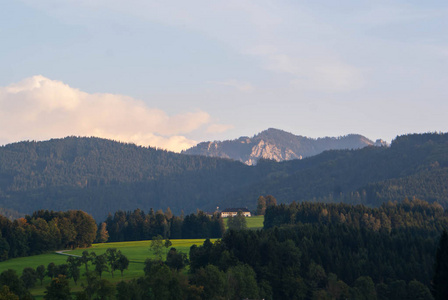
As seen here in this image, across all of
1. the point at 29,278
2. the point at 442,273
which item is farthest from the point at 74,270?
the point at 442,273

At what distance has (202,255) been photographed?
153 metres

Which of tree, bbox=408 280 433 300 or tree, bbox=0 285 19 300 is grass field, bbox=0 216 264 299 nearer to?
tree, bbox=0 285 19 300

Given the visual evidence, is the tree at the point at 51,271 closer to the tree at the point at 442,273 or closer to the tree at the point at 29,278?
the tree at the point at 29,278

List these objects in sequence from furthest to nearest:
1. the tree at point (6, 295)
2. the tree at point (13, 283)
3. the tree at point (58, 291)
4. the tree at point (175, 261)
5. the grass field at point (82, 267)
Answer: the tree at point (175, 261) → the grass field at point (82, 267) → the tree at point (13, 283) → the tree at point (58, 291) → the tree at point (6, 295)

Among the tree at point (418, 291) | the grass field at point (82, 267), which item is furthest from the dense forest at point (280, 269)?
the grass field at point (82, 267)

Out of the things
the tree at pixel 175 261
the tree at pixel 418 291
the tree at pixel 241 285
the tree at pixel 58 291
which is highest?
the tree at pixel 175 261

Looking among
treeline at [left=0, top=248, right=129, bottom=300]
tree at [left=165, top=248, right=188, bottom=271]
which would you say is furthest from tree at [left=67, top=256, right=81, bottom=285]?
tree at [left=165, top=248, right=188, bottom=271]

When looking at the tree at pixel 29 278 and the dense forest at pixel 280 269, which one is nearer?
the dense forest at pixel 280 269

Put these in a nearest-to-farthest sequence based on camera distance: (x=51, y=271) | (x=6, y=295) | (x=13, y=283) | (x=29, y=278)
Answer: (x=6, y=295)
(x=13, y=283)
(x=29, y=278)
(x=51, y=271)

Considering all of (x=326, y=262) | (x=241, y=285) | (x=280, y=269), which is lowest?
(x=241, y=285)

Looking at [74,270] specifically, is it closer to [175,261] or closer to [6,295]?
[175,261]

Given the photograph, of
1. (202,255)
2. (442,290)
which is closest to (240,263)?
(202,255)

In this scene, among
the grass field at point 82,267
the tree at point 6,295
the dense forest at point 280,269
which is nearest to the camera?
the tree at point 6,295

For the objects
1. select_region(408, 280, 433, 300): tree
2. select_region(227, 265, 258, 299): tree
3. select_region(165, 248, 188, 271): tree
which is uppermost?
select_region(165, 248, 188, 271): tree
